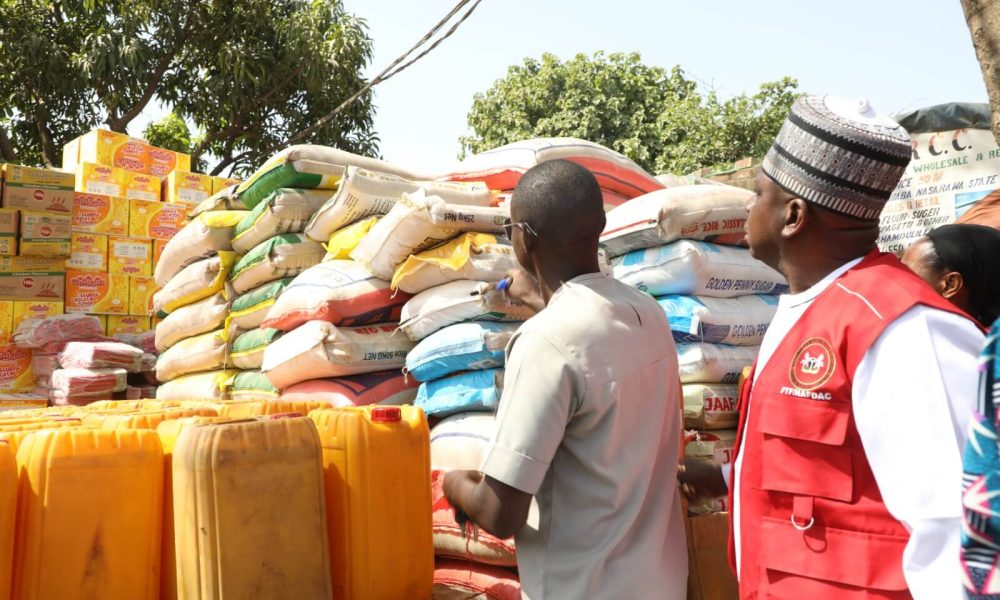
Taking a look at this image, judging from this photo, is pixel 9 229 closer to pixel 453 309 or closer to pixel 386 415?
pixel 453 309

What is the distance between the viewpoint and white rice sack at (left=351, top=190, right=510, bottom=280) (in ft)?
11.0

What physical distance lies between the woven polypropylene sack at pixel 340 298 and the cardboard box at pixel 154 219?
4.67 metres

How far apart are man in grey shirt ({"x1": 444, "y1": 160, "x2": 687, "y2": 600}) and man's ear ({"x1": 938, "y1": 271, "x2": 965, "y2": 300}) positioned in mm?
950

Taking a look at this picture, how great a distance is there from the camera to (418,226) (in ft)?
11.1

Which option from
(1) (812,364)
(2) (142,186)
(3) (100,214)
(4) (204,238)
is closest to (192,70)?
(2) (142,186)

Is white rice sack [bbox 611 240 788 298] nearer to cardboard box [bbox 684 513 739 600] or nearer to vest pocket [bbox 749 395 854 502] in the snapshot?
cardboard box [bbox 684 513 739 600]

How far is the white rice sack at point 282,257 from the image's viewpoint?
13.9ft

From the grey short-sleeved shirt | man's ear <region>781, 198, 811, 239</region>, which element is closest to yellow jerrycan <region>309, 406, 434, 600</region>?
the grey short-sleeved shirt

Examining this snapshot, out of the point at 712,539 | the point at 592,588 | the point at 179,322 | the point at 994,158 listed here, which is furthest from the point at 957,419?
the point at 179,322

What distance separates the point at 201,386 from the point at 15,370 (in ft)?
10.3

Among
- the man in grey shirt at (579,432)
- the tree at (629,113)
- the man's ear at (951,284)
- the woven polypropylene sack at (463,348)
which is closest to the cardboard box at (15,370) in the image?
the woven polypropylene sack at (463,348)

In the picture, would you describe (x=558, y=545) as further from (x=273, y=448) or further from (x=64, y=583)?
(x=64, y=583)

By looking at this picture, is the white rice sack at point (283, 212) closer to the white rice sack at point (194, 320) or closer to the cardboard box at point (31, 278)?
the white rice sack at point (194, 320)

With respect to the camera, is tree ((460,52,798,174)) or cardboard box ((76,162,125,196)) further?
tree ((460,52,798,174))
